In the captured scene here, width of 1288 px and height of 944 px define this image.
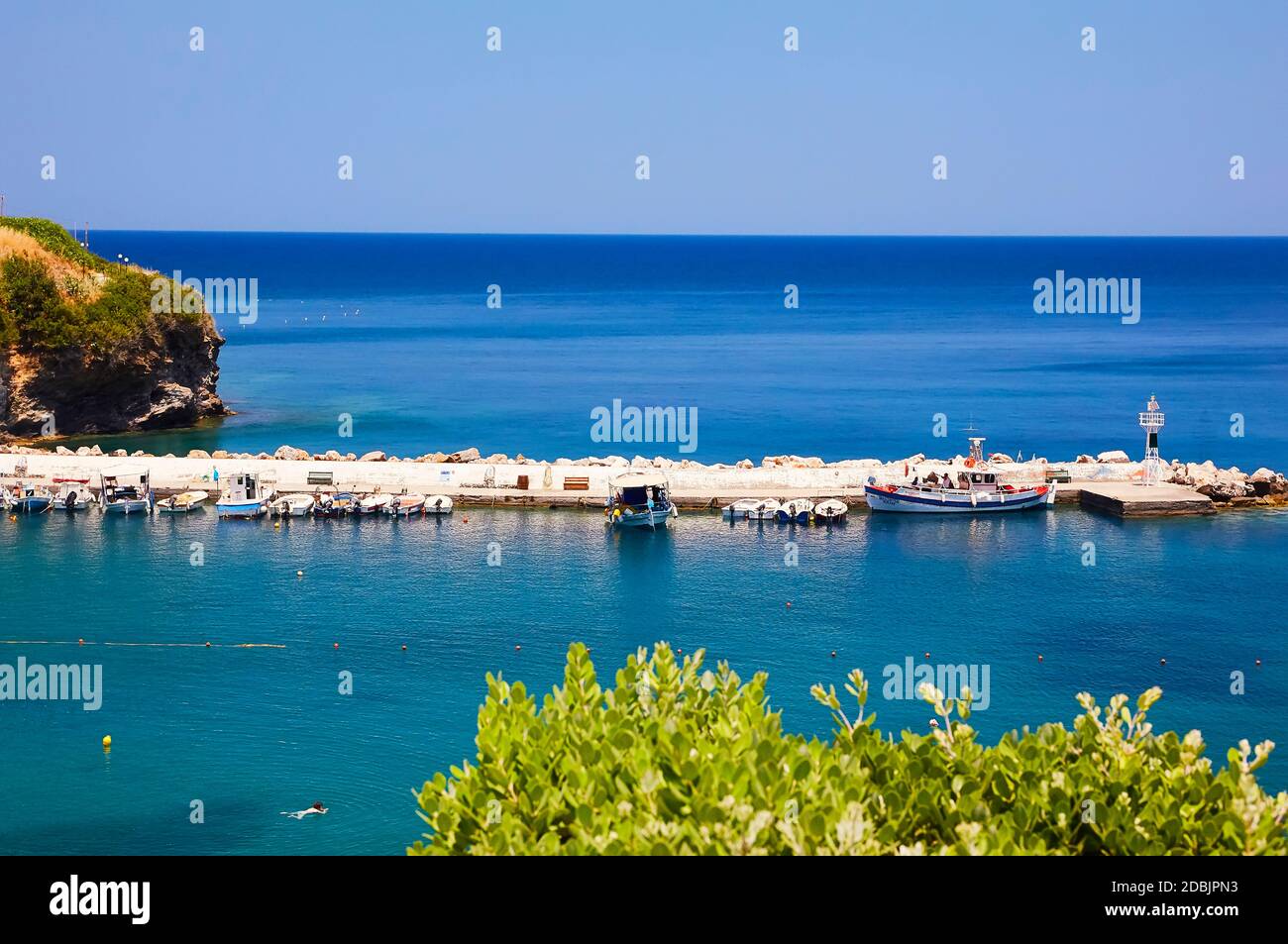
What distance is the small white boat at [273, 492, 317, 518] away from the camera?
70.1 m

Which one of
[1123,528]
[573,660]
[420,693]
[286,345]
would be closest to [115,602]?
[420,693]

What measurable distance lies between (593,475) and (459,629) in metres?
25.3

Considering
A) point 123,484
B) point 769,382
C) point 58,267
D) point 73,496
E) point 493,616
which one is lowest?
point 493,616

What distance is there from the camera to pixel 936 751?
20.6 metres

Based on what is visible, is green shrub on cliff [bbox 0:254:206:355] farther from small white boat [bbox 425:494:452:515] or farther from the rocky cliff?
small white boat [bbox 425:494:452:515]

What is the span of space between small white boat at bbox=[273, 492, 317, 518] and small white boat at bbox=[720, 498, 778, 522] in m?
21.4

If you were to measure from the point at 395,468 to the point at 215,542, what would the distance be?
13.4 m

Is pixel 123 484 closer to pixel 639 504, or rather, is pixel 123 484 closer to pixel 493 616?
pixel 639 504

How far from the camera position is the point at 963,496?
72.2 meters

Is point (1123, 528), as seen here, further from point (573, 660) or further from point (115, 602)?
point (573, 660)

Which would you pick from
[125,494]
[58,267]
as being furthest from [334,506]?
[58,267]

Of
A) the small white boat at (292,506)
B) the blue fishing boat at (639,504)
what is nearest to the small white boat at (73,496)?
the small white boat at (292,506)

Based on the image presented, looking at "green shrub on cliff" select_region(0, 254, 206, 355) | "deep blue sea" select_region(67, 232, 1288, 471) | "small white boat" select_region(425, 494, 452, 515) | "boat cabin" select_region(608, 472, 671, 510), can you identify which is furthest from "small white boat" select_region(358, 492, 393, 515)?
"green shrub on cliff" select_region(0, 254, 206, 355)
